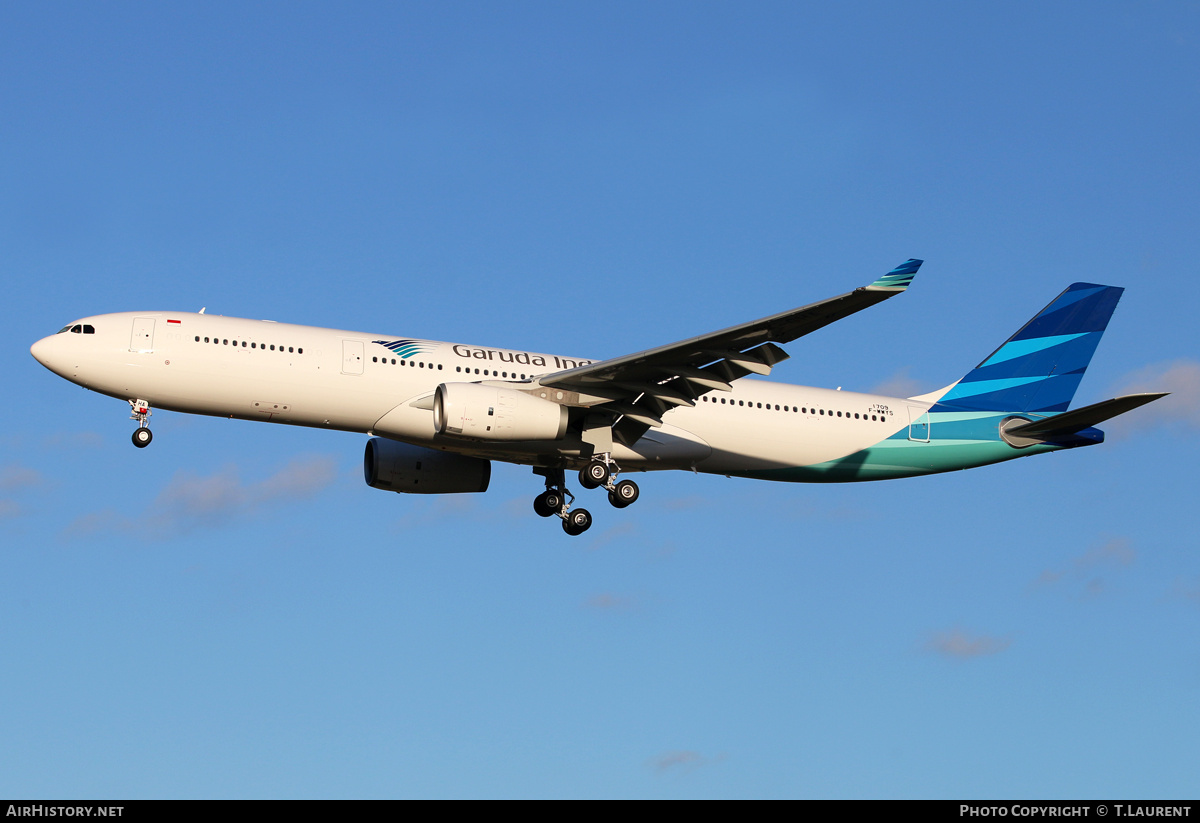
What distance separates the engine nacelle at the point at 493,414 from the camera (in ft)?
98.7

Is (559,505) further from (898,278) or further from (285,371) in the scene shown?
(898,278)

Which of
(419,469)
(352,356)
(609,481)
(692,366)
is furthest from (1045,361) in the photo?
(352,356)

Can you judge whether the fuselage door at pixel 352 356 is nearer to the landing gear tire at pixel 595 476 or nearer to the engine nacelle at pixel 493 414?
the engine nacelle at pixel 493 414

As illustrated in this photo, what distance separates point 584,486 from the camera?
1320 inches

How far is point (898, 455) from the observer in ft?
120

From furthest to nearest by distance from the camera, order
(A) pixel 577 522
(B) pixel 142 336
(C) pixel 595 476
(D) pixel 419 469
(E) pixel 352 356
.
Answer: (D) pixel 419 469, (A) pixel 577 522, (C) pixel 595 476, (E) pixel 352 356, (B) pixel 142 336

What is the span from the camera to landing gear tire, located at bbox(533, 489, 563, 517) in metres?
35.8

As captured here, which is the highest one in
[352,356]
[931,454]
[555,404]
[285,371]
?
[352,356]

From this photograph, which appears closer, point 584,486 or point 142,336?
point 142,336

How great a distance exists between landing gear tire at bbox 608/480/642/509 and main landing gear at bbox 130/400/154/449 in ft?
38.7

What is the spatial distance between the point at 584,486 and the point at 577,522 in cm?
186

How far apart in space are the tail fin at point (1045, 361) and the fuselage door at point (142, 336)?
72.2ft
